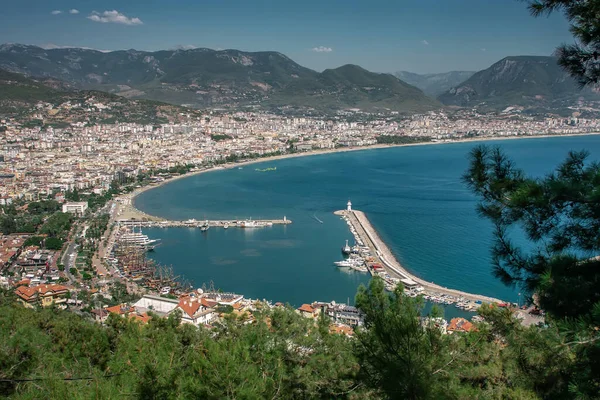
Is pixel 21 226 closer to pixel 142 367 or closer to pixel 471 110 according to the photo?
pixel 142 367

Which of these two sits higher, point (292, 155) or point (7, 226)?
point (292, 155)

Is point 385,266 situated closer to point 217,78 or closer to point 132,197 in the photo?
point 132,197

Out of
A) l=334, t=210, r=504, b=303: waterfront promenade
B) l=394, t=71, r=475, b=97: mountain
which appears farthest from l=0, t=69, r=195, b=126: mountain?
l=394, t=71, r=475, b=97: mountain

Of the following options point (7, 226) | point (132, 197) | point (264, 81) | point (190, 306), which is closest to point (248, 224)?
point (7, 226)

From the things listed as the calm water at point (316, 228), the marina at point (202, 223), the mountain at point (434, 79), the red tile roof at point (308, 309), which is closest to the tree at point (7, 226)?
the marina at point (202, 223)

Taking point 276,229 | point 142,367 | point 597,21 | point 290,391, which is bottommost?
point 276,229

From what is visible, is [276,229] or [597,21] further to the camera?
[276,229]

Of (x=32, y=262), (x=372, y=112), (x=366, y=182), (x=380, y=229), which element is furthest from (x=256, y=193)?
(x=372, y=112)
